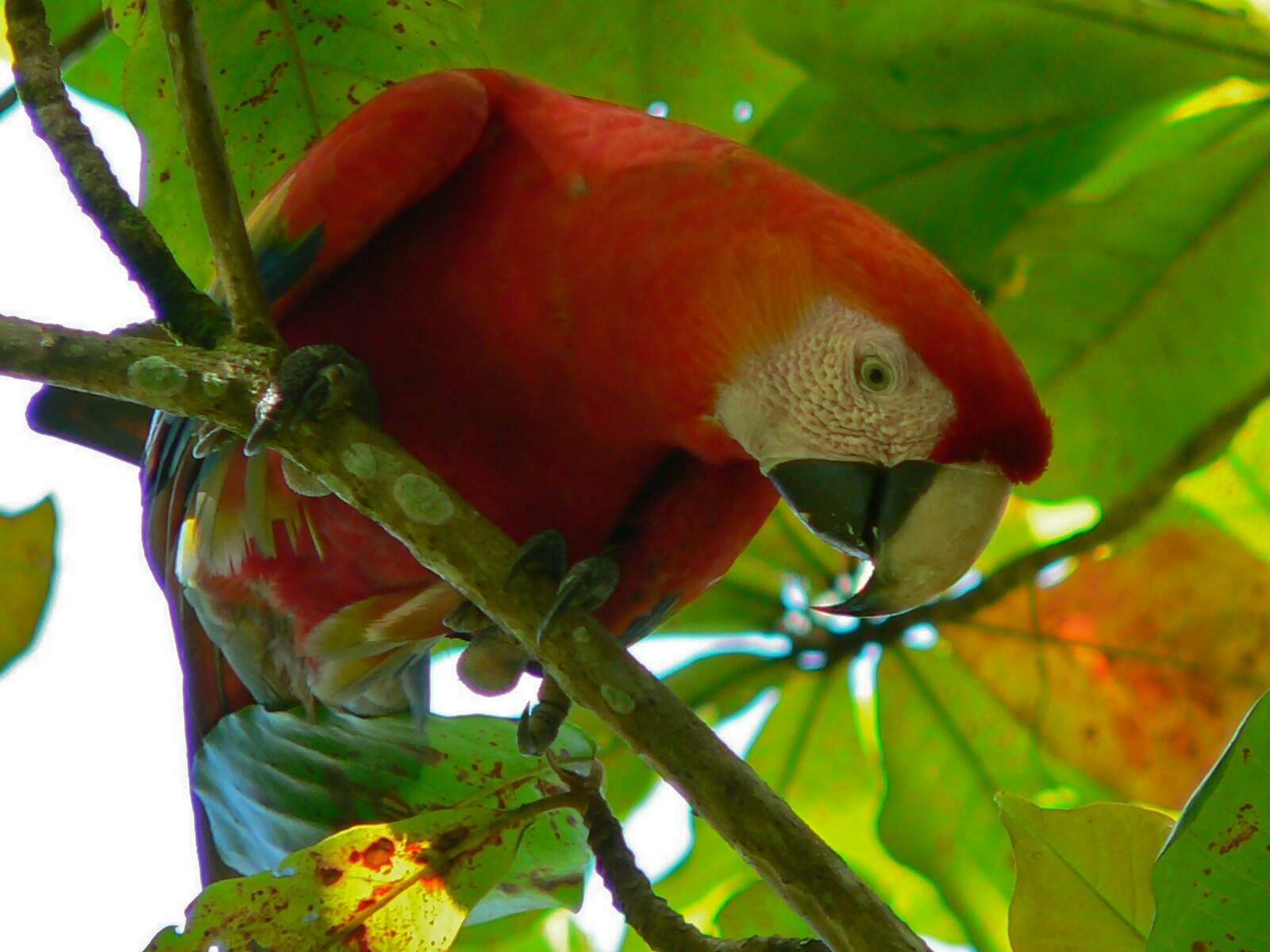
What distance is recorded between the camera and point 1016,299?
5.62ft

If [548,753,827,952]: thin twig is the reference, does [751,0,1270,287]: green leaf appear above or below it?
above

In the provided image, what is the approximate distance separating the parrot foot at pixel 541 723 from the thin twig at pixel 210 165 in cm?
53

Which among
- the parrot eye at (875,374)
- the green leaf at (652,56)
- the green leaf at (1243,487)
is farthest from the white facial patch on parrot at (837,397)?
the green leaf at (1243,487)

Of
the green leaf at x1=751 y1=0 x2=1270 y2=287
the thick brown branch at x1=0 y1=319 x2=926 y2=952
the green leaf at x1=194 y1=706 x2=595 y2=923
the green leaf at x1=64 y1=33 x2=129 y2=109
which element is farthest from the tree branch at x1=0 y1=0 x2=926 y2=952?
the green leaf at x1=751 y1=0 x2=1270 y2=287

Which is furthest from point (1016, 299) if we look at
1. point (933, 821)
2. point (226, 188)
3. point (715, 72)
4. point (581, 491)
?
point (226, 188)

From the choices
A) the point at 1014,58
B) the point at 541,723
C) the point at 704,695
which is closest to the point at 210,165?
the point at 541,723

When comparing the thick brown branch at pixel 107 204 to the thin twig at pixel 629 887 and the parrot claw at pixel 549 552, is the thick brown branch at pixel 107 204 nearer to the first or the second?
the parrot claw at pixel 549 552

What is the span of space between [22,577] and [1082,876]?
1.12 meters

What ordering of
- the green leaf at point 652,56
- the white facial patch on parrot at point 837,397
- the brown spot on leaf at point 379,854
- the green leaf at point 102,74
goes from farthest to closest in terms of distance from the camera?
1. the green leaf at point 102,74
2. the green leaf at point 652,56
3. the white facial patch on parrot at point 837,397
4. the brown spot on leaf at point 379,854

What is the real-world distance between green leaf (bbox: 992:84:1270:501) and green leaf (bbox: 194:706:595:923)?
79 centimetres

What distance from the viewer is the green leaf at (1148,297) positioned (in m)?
1.65

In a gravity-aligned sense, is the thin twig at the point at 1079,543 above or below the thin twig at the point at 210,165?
below

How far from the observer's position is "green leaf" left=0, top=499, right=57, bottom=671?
1421mm

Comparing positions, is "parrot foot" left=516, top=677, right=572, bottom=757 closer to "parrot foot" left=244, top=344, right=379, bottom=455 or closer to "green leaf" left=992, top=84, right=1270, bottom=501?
"parrot foot" left=244, top=344, right=379, bottom=455
